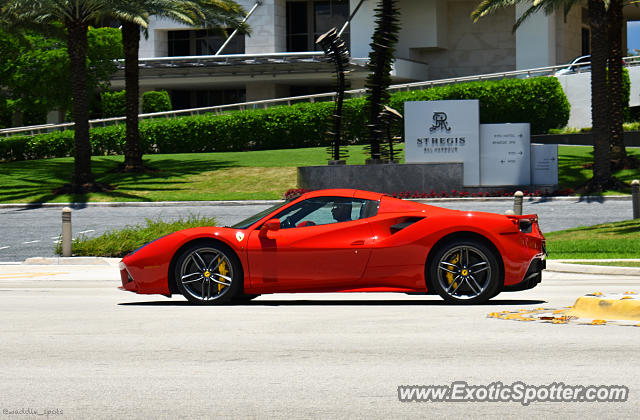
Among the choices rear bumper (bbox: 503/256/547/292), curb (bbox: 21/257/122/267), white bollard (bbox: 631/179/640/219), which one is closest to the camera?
rear bumper (bbox: 503/256/547/292)

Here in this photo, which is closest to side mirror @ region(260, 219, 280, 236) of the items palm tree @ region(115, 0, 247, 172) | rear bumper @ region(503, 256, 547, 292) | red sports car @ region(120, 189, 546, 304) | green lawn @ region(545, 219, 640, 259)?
red sports car @ region(120, 189, 546, 304)

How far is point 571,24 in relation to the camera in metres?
65.9

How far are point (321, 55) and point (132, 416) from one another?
57.9 metres

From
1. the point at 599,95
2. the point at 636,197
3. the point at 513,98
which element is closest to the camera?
the point at 636,197

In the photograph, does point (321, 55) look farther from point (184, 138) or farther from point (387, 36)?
point (387, 36)

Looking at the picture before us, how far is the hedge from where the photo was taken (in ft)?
164

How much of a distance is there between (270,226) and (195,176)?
28128 mm

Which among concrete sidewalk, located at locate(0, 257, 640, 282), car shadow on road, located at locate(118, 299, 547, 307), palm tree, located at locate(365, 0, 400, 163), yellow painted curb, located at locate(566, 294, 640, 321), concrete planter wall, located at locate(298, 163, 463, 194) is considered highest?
palm tree, located at locate(365, 0, 400, 163)

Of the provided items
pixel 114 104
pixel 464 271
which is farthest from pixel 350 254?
pixel 114 104

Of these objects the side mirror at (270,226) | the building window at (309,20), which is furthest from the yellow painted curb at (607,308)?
the building window at (309,20)

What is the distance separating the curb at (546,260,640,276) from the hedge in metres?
34.5

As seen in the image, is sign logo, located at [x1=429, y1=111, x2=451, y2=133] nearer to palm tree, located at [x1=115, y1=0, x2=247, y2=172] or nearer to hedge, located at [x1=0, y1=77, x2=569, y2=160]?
palm tree, located at [x1=115, y1=0, x2=247, y2=172]

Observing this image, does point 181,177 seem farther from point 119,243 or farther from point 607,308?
point 607,308

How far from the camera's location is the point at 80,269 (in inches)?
675
